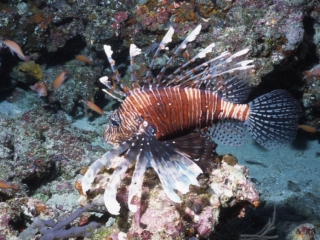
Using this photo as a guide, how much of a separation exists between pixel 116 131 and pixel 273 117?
1.75 meters

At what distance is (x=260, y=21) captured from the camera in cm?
480

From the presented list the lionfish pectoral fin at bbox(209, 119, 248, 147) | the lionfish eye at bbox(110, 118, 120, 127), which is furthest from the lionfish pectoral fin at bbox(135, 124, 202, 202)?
the lionfish pectoral fin at bbox(209, 119, 248, 147)

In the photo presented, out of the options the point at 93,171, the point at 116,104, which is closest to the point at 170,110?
the point at 93,171

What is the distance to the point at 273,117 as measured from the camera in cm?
337

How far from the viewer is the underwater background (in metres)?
2.62

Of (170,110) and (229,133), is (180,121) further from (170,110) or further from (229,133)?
(229,133)

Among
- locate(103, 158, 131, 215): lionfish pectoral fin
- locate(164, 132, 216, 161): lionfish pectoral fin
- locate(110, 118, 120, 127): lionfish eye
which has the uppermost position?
locate(110, 118, 120, 127): lionfish eye

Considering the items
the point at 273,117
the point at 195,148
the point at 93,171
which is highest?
the point at 93,171

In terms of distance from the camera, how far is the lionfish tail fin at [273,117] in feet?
10.8

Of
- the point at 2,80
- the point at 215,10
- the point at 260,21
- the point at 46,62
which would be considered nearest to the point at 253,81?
the point at 260,21

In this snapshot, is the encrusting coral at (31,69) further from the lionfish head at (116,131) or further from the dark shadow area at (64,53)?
the lionfish head at (116,131)

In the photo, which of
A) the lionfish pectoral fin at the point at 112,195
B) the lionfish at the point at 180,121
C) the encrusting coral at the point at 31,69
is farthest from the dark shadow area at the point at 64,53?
the lionfish pectoral fin at the point at 112,195

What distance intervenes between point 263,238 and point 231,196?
1.24m

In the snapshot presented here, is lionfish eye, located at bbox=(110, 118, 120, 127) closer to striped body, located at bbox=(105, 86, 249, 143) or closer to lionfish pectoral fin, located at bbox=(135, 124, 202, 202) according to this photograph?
striped body, located at bbox=(105, 86, 249, 143)
